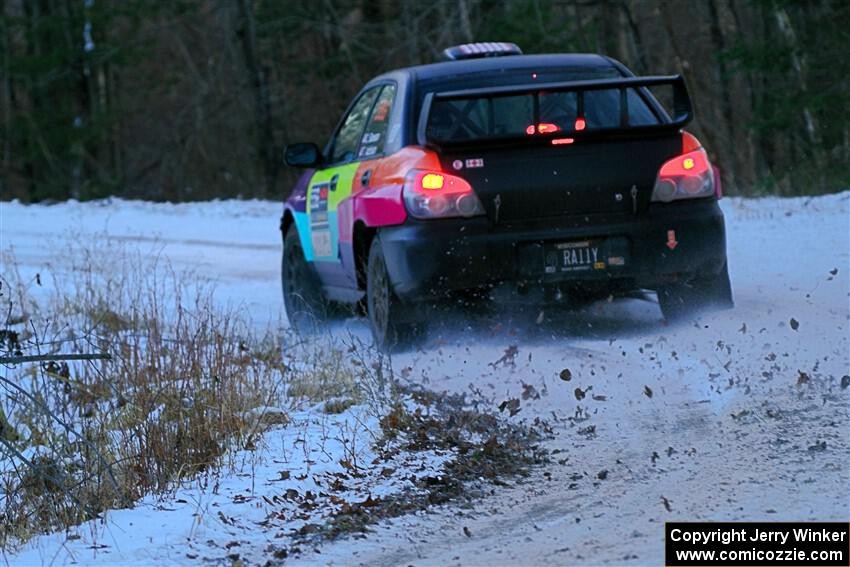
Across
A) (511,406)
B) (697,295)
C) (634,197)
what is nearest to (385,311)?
(634,197)

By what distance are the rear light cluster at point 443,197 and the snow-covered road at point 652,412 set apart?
851 mm

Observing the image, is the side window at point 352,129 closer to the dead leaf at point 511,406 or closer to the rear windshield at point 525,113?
the rear windshield at point 525,113

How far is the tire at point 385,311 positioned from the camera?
28.5 feet

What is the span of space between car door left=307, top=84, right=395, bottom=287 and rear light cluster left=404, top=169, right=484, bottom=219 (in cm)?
81

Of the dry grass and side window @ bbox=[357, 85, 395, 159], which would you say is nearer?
the dry grass

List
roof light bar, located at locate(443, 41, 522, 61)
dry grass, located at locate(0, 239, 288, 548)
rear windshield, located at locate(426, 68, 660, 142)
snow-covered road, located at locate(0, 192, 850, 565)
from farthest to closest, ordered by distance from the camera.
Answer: roof light bar, located at locate(443, 41, 522, 61)
rear windshield, located at locate(426, 68, 660, 142)
dry grass, located at locate(0, 239, 288, 548)
snow-covered road, located at locate(0, 192, 850, 565)

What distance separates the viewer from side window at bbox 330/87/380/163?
9906mm

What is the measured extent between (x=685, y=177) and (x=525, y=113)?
1027 millimetres

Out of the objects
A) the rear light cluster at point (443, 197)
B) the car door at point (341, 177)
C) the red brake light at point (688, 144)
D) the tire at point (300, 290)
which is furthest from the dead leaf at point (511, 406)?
the tire at point (300, 290)

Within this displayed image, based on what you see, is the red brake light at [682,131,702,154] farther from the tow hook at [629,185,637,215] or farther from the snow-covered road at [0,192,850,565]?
the snow-covered road at [0,192,850,565]

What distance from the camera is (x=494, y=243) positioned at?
8289 mm

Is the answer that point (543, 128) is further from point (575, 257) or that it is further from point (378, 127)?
point (378, 127)

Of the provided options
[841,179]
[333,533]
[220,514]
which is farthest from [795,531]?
[841,179]

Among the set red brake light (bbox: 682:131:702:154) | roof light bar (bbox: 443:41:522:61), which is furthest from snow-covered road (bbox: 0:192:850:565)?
roof light bar (bbox: 443:41:522:61)
